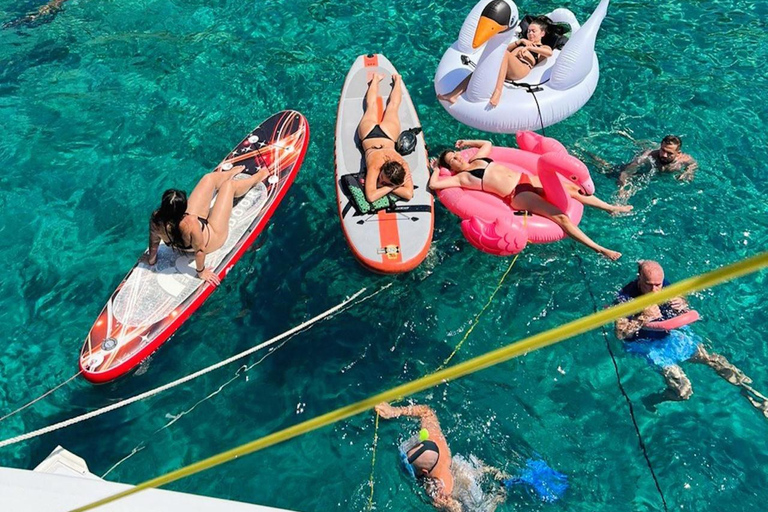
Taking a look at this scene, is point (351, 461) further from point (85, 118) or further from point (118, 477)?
point (85, 118)

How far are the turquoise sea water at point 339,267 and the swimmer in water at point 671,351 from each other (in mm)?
141

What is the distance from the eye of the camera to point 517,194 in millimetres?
6145

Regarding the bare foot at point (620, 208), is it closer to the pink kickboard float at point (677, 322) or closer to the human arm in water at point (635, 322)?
the human arm in water at point (635, 322)

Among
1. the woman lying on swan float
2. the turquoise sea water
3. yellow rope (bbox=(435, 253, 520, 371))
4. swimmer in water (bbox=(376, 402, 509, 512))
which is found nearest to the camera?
swimmer in water (bbox=(376, 402, 509, 512))

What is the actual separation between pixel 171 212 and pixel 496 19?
4.09m

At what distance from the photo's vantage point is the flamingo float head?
6.76 meters

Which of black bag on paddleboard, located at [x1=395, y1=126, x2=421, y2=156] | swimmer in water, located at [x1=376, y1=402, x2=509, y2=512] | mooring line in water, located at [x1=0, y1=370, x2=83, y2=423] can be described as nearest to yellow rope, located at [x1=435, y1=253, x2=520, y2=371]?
swimmer in water, located at [x1=376, y1=402, x2=509, y2=512]

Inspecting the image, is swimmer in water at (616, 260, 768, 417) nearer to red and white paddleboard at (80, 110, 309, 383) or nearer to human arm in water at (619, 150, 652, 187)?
human arm in water at (619, 150, 652, 187)

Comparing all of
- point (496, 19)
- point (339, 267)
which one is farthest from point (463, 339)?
point (496, 19)

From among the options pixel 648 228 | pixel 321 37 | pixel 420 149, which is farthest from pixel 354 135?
pixel 648 228

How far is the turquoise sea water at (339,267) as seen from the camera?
204 inches

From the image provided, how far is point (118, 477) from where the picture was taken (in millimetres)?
5262

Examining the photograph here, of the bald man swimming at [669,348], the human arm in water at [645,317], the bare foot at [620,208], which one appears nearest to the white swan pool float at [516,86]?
the bare foot at [620,208]

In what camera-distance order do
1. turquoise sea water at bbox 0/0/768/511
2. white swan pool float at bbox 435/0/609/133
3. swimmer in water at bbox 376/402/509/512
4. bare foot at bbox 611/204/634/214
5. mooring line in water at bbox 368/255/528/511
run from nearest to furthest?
swimmer in water at bbox 376/402/509/512 < mooring line in water at bbox 368/255/528/511 < turquoise sea water at bbox 0/0/768/511 < bare foot at bbox 611/204/634/214 < white swan pool float at bbox 435/0/609/133
